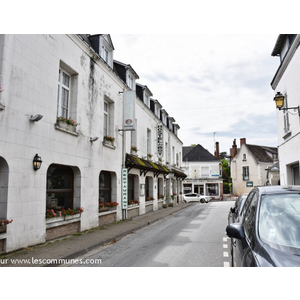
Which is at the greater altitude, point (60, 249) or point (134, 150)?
point (134, 150)

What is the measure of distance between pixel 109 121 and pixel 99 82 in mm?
2241

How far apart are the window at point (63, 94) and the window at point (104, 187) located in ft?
13.2

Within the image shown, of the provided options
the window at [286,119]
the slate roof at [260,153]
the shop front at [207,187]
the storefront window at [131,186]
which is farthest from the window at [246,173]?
the window at [286,119]

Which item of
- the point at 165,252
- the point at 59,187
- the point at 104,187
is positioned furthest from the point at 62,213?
the point at 104,187

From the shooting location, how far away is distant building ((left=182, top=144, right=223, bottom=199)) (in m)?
43.3

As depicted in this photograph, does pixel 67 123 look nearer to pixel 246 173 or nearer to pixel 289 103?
pixel 289 103

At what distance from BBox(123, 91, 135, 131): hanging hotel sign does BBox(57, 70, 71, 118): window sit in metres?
4.41

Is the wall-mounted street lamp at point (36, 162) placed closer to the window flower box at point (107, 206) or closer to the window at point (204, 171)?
the window flower box at point (107, 206)

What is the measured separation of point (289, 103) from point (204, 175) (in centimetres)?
3259

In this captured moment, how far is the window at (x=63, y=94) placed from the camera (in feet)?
32.2

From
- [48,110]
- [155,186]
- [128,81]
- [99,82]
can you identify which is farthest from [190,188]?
[48,110]

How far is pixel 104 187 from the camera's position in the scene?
13375mm

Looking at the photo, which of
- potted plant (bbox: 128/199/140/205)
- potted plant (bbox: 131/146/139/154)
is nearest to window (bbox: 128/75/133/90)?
potted plant (bbox: 131/146/139/154)

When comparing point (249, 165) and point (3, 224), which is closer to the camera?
point (3, 224)
